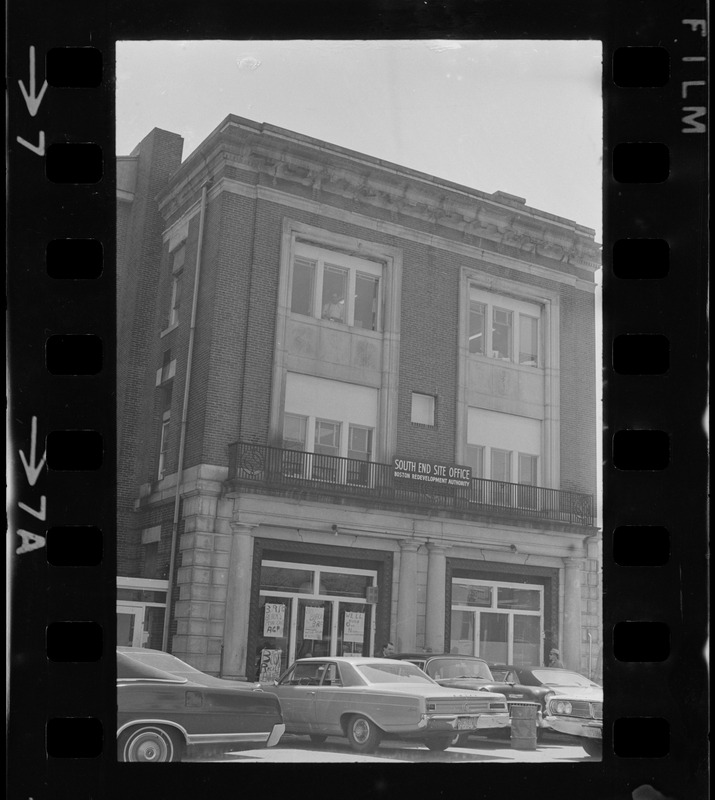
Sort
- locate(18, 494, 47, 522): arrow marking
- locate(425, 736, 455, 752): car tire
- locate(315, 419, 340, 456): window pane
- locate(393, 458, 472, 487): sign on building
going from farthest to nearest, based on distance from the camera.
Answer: locate(393, 458, 472, 487): sign on building
locate(315, 419, 340, 456): window pane
locate(425, 736, 455, 752): car tire
locate(18, 494, 47, 522): arrow marking

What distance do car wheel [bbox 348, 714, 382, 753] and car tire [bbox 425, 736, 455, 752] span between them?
19cm

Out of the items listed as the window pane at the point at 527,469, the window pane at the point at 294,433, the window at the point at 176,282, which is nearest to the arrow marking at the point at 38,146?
the window at the point at 176,282

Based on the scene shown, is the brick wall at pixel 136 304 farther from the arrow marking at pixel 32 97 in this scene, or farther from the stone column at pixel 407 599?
the stone column at pixel 407 599

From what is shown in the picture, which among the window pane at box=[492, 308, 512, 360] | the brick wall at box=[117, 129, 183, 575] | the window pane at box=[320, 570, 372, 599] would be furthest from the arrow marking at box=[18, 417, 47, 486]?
the window pane at box=[492, 308, 512, 360]

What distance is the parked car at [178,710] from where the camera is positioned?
10.2 feet

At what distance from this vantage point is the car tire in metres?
3.28

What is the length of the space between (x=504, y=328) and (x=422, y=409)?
0.70 metres

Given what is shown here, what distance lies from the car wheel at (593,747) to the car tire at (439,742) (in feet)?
1.56

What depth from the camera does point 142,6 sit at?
3215 millimetres

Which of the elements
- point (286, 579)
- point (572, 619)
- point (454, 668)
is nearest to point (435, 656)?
point (454, 668)

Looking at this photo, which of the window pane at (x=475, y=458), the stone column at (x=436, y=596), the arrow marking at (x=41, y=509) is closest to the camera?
the arrow marking at (x=41, y=509)

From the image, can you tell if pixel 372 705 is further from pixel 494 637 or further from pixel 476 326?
pixel 476 326

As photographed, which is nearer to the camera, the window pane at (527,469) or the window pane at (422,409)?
the window pane at (422,409)

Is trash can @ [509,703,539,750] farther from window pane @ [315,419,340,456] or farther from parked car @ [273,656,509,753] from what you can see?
window pane @ [315,419,340,456]
